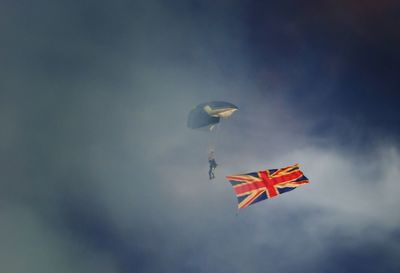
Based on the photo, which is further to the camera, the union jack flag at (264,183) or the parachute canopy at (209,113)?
the parachute canopy at (209,113)

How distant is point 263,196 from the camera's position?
65.4 m

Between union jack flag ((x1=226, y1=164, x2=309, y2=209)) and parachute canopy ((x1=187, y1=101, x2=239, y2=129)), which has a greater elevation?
parachute canopy ((x1=187, y1=101, x2=239, y2=129))

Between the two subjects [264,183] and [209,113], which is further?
[209,113]

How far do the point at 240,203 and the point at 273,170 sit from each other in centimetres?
1084

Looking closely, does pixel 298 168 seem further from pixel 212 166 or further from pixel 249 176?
pixel 212 166

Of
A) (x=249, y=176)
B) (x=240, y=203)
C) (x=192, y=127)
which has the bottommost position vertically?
(x=240, y=203)

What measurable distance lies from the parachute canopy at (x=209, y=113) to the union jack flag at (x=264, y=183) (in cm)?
1145

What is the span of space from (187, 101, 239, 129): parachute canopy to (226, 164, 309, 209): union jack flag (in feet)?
37.6

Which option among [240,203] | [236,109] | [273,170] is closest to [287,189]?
[273,170]

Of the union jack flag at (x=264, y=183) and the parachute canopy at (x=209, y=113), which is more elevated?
the parachute canopy at (x=209, y=113)

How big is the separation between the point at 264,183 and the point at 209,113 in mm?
15488

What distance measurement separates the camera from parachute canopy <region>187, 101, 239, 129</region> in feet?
229

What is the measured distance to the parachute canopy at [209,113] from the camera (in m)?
69.7

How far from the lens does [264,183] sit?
67500 mm
